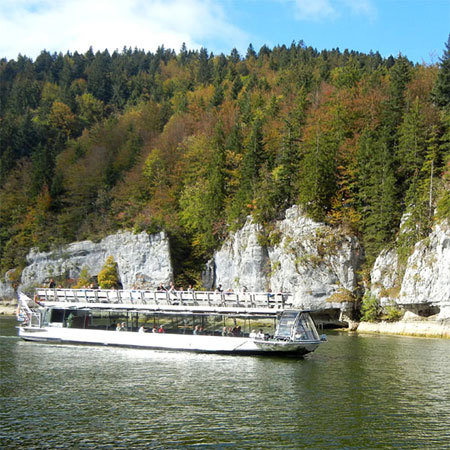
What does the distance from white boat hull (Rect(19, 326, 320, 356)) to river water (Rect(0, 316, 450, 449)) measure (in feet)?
3.21

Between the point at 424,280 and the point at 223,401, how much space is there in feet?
129

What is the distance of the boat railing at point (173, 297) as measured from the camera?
42781mm

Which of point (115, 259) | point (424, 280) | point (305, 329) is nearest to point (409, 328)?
point (424, 280)

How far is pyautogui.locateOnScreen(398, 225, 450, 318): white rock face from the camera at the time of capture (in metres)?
58.3

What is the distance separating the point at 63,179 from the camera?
11162 cm

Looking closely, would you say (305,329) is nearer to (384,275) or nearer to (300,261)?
→ (384,275)

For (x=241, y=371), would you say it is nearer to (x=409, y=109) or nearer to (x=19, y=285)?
(x=409, y=109)

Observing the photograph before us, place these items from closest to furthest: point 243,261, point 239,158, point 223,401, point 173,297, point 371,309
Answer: point 223,401
point 173,297
point 371,309
point 243,261
point 239,158

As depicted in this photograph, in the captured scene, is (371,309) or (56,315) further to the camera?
(371,309)

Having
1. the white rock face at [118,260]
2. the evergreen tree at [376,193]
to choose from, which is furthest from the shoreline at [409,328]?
the white rock face at [118,260]

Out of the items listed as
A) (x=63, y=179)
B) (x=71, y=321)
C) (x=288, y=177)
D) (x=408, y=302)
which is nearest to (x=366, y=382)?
(x=71, y=321)

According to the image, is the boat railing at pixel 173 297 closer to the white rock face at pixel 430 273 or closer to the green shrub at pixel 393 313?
the white rock face at pixel 430 273

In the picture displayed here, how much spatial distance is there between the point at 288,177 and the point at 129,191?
33.9 metres

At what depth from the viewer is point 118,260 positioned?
90.2 metres
